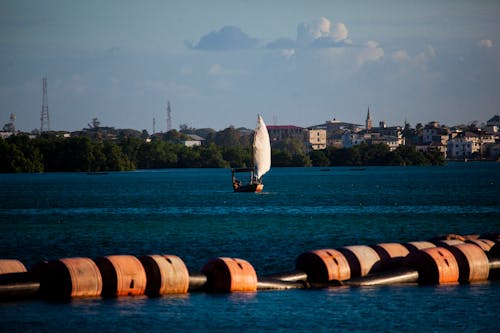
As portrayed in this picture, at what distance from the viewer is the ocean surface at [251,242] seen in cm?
3206

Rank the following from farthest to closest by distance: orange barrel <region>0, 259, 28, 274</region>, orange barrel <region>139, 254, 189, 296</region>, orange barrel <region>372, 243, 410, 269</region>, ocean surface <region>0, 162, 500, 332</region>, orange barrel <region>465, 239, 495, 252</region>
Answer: orange barrel <region>465, 239, 495, 252</region> → orange barrel <region>372, 243, 410, 269</region> → orange barrel <region>139, 254, 189, 296</region> → orange barrel <region>0, 259, 28, 274</region> → ocean surface <region>0, 162, 500, 332</region>

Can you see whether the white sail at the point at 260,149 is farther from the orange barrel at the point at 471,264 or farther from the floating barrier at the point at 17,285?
the floating barrier at the point at 17,285

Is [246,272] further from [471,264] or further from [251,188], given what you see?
[251,188]

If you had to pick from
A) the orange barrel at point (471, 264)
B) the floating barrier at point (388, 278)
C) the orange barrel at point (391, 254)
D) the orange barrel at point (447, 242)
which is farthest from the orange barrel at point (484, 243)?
the floating barrier at point (388, 278)

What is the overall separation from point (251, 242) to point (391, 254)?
20746 millimetres

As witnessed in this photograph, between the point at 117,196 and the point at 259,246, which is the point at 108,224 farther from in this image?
the point at 117,196

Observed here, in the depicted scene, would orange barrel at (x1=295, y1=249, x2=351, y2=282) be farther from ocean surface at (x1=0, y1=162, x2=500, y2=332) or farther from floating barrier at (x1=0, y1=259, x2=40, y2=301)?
floating barrier at (x1=0, y1=259, x2=40, y2=301)

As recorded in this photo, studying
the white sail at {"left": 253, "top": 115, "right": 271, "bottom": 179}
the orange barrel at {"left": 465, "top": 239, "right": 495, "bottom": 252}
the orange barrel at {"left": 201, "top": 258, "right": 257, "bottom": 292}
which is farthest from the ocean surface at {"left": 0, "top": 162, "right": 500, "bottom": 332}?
the white sail at {"left": 253, "top": 115, "right": 271, "bottom": 179}

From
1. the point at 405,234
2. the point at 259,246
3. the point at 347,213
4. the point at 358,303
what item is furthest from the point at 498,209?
the point at 358,303

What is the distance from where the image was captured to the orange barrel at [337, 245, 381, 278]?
39.5 metres

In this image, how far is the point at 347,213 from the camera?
308ft

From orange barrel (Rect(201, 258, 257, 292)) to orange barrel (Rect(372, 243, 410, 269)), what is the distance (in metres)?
5.84

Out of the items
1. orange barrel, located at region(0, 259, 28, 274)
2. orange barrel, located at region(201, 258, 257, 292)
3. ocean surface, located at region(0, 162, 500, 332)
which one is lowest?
ocean surface, located at region(0, 162, 500, 332)

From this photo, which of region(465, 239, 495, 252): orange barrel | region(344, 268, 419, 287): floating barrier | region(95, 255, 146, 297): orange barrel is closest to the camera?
region(95, 255, 146, 297): orange barrel
